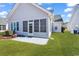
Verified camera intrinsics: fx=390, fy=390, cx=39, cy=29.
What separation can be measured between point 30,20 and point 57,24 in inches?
13.0

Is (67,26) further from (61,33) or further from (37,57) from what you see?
(37,57)

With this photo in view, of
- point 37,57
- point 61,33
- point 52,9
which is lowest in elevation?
point 37,57

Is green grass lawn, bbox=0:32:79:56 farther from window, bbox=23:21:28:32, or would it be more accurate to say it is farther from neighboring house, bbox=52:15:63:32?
window, bbox=23:21:28:32

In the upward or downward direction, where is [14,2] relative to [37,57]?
upward

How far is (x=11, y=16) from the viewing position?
15.3 ft

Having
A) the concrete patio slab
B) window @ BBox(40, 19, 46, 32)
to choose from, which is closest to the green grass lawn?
the concrete patio slab

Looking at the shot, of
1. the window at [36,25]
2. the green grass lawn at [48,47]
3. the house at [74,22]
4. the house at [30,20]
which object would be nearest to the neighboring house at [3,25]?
the house at [30,20]

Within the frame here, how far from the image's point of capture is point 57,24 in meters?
4.72

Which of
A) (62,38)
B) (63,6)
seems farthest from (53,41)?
(63,6)

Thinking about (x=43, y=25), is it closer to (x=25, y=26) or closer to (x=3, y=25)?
(x=25, y=26)

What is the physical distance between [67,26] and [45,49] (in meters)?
0.39

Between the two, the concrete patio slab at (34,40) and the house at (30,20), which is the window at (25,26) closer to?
the house at (30,20)

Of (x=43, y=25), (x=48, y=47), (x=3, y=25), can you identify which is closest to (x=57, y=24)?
(x=43, y=25)

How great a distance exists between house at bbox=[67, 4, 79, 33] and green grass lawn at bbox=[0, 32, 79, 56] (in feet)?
0.27
